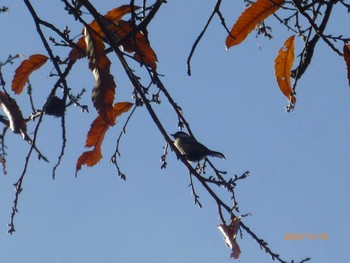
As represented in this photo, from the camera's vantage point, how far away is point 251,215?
254 centimetres

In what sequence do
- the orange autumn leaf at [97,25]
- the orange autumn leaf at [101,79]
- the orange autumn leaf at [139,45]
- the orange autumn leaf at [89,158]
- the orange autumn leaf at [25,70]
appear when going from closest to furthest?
the orange autumn leaf at [101,79] < the orange autumn leaf at [97,25] < the orange autumn leaf at [139,45] < the orange autumn leaf at [25,70] < the orange autumn leaf at [89,158]

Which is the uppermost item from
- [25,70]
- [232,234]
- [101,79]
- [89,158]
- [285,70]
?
[285,70]

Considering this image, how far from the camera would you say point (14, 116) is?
2242 mm

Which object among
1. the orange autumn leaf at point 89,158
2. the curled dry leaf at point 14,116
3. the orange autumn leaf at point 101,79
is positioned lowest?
the curled dry leaf at point 14,116

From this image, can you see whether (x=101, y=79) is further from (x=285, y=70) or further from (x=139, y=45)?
(x=285, y=70)

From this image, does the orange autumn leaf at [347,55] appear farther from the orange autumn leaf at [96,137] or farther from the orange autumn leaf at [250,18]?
the orange autumn leaf at [96,137]

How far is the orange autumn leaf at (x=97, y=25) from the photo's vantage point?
7.58 feet

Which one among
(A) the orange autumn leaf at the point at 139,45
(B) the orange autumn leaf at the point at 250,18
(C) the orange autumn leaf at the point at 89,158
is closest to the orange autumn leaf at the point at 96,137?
(C) the orange autumn leaf at the point at 89,158

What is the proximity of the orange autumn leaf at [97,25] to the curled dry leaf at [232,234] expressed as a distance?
2.78ft

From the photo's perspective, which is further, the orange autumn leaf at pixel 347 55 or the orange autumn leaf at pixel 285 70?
the orange autumn leaf at pixel 285 70

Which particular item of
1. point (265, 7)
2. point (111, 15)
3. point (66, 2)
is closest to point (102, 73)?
point (66, 2)

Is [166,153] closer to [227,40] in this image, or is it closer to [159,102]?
[159,102]

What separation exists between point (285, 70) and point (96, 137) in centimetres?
83

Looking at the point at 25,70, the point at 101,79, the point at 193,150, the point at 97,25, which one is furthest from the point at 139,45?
the point at 193,150
